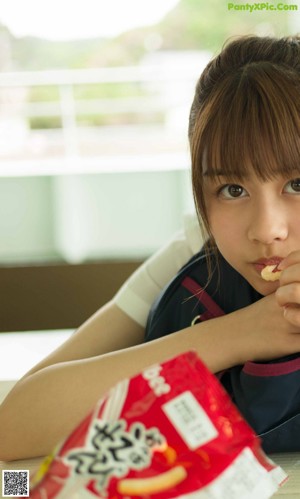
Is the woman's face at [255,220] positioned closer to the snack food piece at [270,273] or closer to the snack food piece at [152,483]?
the snack food piece at [270,273]

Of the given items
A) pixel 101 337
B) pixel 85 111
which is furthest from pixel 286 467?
pixel 85 111

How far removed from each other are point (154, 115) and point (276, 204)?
3591 millimetres

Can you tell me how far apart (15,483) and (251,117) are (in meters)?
0.41

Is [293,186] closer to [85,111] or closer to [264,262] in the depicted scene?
[264,262]

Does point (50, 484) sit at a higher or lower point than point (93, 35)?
lower

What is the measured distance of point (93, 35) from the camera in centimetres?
350

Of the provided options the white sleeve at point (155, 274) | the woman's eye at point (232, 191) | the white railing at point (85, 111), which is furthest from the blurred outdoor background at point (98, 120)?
the woman's eye at point (232, 191)

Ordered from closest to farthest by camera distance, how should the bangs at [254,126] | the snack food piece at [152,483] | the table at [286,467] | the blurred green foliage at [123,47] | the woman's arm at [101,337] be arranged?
1. the snack food piece at [152,483]
2. the table at [286,467]
3. the bangs at [254,126]
4. the woman's arm at [101,337]
5. the blurred green foliage at [123,47]

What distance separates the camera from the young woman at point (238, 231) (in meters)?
0.69

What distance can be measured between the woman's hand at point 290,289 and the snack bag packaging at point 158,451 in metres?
0.23

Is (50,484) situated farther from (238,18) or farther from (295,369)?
(238,18)

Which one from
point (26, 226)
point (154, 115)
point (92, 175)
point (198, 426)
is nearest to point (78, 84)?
point (92, 175)

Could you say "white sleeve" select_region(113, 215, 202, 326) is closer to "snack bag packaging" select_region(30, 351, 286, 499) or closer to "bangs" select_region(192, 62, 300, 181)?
"bangs" select_region(192, 62, 300, 181)

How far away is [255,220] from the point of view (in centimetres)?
69
